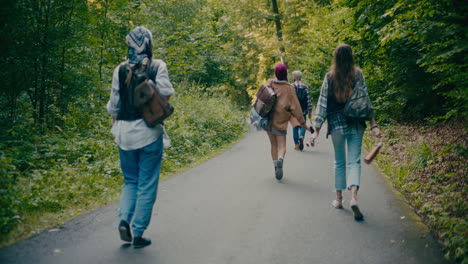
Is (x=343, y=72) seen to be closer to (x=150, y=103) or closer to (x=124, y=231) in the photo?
(x=150, y=103)

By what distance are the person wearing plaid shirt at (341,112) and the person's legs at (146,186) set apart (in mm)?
2374

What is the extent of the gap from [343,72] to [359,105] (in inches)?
19.2

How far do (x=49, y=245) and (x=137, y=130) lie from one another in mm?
1606

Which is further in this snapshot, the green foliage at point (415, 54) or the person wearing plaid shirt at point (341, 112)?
the green foliage at point (415, 54)

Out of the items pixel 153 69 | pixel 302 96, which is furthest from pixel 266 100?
pixel 153 69

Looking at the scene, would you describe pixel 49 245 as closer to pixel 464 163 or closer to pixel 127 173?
pixel 127 173

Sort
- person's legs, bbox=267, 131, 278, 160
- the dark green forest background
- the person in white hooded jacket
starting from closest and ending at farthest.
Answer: the person in white hooded jacket
the dark green forest background
person's legs, bbox=267, 131, 278, 160

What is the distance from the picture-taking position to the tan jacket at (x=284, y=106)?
24.6 ft

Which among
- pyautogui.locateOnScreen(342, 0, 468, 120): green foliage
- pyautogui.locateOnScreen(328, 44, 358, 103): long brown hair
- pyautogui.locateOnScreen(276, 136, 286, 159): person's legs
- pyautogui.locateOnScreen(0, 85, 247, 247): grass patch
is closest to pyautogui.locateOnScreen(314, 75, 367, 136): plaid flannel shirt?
pyautogui.locateOnScreen(328, 44, 358, 103): long brown hair

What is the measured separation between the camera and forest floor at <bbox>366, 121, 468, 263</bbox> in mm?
4129

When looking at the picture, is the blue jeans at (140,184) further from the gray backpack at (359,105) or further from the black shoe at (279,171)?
the black shoe at (279,171)

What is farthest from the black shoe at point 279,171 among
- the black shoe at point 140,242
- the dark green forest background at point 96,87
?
the black shoe at point 140,242

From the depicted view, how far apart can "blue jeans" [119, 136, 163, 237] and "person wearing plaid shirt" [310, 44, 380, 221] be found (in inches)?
93.9

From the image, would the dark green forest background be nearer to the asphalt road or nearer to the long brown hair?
the asphalt road
